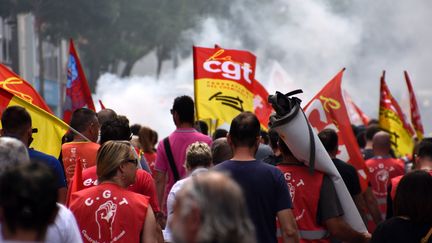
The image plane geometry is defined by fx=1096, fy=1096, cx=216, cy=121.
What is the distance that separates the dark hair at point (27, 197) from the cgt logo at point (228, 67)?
7664 mm

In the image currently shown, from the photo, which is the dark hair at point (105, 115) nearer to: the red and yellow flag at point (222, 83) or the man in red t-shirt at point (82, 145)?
the man in red t-shirt at point (82, 145)

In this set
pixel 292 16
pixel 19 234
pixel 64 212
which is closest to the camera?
pixel 19 234

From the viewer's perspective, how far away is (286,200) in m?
5.91

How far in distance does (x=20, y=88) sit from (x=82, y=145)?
130cm

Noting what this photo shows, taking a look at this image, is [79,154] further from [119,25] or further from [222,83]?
[119,25]

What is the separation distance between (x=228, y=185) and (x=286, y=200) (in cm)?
247

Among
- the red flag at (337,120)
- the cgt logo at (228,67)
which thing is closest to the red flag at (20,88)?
the red flag at (337,120)

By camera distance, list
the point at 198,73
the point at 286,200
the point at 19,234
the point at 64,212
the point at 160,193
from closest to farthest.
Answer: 1. the point at 19,234
2. the point at 64,212
3. the point at 286,200
4. the point at 160,193
5. the point at 198,73

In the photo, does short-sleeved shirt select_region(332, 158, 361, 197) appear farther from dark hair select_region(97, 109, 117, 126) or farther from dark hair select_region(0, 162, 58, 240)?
dark hair select_region(0, 162, 58, 240)

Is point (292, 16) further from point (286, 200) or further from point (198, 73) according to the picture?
point (286, 200)

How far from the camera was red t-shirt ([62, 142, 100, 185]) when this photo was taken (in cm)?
757

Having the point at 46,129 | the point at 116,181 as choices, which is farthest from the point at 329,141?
→ the point at 116,181

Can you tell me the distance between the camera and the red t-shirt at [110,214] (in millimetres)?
5781

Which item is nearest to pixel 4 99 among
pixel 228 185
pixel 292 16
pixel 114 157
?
pixel 114 157
